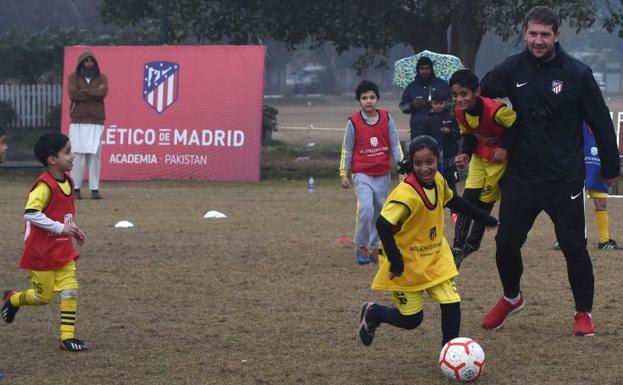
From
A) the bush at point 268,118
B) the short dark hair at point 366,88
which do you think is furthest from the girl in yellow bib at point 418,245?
the bush at point 268,118

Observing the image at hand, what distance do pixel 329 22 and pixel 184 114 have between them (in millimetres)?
4065

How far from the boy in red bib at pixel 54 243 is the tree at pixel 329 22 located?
14871 millimetres

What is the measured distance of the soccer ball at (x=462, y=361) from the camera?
21.2ft

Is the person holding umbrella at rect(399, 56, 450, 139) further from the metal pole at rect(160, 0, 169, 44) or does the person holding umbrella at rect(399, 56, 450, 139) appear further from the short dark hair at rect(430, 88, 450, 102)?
the metal pole at rect(160, 0, 169, 44)

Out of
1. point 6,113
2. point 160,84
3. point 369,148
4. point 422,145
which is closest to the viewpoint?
point 422,145

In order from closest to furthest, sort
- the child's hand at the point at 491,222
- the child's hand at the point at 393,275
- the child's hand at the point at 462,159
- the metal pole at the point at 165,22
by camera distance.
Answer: the child's hand at the point at 393,275
the child's hand at the point at 491,222
the child's hand at the point at 462,159
the metal pole at the point at 165,22

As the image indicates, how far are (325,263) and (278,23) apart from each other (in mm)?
12654

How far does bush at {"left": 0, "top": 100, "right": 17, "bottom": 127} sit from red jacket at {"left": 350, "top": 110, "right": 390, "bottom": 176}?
12484 millimetres

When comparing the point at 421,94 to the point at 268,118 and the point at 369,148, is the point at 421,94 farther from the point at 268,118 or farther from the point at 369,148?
the point at 268,118

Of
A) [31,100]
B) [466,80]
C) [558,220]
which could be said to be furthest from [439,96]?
[31,100]

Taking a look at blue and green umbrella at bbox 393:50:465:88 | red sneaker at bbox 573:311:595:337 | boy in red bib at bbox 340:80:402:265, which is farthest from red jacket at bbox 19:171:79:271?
blue and green umbrella at bbox 393:50:465:88


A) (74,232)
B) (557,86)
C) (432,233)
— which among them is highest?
(557,86)

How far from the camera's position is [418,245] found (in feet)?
22.4

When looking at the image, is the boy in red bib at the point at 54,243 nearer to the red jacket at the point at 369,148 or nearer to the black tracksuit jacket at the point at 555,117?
the black tracksuit jacket at the point at 555,117
